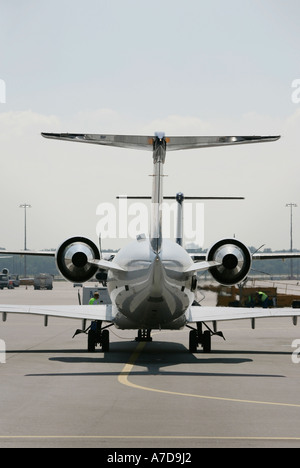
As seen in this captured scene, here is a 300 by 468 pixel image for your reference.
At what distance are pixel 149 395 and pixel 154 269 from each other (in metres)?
4.87

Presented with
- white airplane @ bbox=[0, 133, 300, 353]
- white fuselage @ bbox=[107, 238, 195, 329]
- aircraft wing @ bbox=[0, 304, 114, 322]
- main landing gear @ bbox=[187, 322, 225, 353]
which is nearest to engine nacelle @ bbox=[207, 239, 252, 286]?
white airplane @ bbox=[0, 133, 300, 353]

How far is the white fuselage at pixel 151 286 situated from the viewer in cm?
2242

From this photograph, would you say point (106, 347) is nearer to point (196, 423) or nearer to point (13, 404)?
point (13, 404)

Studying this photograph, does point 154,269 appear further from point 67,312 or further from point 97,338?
point 97,338

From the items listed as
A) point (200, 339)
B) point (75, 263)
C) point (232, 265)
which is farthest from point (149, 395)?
point (200, 339)

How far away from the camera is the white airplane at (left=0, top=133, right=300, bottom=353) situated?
71.9ft

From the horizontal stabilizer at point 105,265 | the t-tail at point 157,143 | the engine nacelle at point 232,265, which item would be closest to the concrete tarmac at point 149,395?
the engine nacelle at point 232,265

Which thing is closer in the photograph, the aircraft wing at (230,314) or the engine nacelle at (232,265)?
the engine nacelle at (232,265)

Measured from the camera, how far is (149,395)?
17500 mm

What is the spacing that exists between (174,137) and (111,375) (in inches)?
268

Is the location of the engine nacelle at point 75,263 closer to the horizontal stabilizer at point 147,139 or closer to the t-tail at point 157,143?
the t-tail at point 157,143

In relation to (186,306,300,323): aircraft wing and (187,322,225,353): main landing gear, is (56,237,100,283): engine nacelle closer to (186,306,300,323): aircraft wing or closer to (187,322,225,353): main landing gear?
(186,306,300,323): aircraft wing

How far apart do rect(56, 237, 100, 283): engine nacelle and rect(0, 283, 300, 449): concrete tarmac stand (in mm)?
2669
